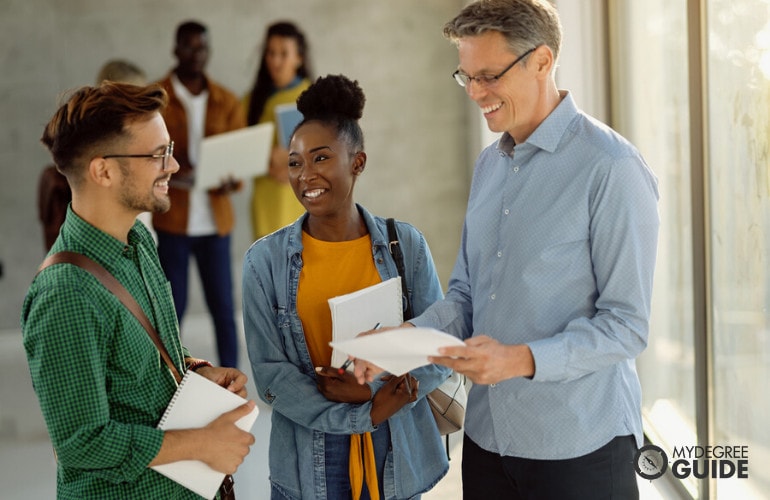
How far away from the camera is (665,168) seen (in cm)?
348

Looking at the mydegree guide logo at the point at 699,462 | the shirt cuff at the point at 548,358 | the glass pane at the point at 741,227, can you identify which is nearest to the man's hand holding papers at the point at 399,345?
the shirt cuff at the point at 548,358

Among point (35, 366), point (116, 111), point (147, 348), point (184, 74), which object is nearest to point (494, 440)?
point (147, 348)

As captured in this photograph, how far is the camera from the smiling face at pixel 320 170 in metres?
2.21

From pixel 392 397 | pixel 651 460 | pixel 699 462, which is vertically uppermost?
pixel 392 397

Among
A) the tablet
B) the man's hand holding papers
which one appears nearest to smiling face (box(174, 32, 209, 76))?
the tablet

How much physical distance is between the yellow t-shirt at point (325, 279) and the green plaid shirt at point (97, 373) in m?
0.43

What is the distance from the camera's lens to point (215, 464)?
179cm

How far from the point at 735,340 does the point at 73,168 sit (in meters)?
1.97

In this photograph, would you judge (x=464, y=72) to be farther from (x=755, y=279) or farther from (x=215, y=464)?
(x=755, y=279)

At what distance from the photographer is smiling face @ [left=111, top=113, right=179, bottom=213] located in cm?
186

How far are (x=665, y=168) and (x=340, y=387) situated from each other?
1.93m

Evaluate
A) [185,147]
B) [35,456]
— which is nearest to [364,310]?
[35,456]

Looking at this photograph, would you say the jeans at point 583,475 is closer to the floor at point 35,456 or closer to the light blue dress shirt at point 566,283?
the light blue dress shirt at point 566,283

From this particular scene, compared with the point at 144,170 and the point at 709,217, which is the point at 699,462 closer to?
the point at 709,217
